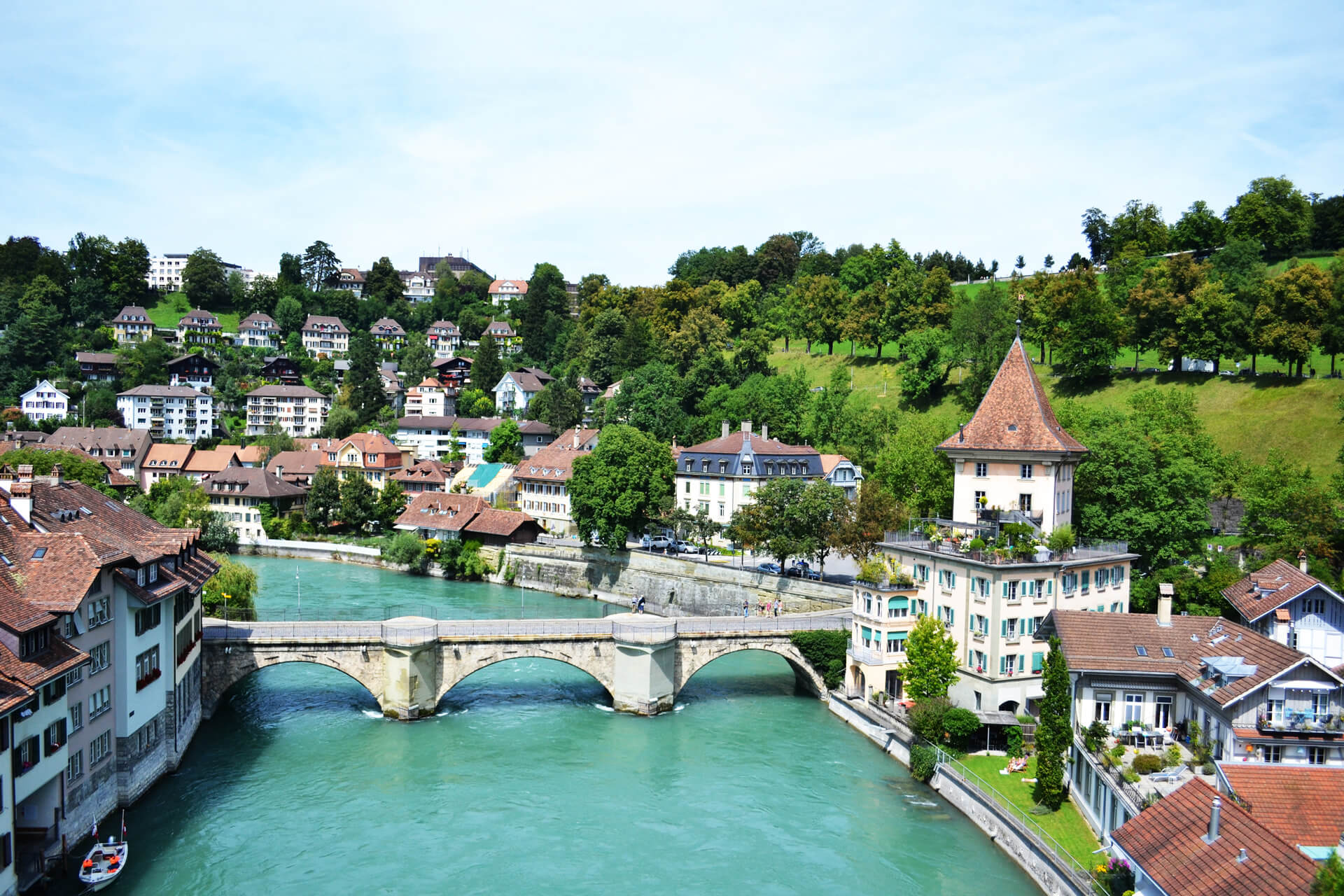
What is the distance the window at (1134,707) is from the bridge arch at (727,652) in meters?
15.2

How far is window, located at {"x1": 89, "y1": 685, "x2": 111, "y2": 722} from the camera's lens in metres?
29.2

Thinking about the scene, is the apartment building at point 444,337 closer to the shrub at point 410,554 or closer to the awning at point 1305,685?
the shrub at point 410,554

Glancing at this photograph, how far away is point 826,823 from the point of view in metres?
33.1

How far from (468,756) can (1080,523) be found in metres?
30.1

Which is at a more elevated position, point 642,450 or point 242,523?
point 642,450

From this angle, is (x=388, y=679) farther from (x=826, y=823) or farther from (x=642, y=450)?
(x=642, y=450)

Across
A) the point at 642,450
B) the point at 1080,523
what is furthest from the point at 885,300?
the point at 1080,523

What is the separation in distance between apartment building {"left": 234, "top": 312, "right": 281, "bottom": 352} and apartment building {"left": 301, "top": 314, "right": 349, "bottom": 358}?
13.2 feet

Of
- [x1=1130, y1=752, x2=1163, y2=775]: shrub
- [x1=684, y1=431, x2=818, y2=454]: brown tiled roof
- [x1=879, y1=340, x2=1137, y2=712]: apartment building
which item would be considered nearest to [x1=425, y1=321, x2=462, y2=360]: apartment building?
[x1=684, y1=431, x2=818, y2=454]: brown tiled roof

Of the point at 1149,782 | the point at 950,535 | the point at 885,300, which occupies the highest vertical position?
the point at 885,300

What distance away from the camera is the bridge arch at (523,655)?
4309 cm

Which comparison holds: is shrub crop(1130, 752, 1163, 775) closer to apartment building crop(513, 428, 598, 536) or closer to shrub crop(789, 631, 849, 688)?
shrub crop(789, 631, 849, 688)

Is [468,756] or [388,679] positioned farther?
[388,679]

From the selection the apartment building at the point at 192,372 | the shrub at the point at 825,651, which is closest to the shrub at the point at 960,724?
the shrub at the point at 825,651
